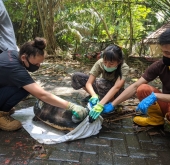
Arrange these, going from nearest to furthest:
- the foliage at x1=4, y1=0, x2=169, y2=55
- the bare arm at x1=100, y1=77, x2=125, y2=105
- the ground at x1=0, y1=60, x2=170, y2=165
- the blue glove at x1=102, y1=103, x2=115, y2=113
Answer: the ground at x1=0, y1=60, x2=170, y2=165 → the blue glove at x1=102, y1=103, x2=115, y2=113 → the bare arm at x1=100, y1=77, x2=125, y2=105 → the foliage at x1=4, y1=0, x2=169, y2=55

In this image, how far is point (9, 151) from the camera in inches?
72.1

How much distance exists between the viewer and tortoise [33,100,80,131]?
216 cm

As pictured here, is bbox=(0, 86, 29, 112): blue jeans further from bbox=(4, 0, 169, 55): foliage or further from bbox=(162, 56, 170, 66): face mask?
bbox=(4, 0, 169, 55): foliage

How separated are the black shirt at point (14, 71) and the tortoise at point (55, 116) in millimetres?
437

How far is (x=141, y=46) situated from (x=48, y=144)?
17.0 ft

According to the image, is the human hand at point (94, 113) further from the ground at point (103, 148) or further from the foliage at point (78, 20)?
the foliage at point (78, 20)

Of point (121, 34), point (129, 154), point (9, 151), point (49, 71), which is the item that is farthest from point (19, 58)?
point (121, 34)

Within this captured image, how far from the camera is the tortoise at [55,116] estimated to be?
216 cm

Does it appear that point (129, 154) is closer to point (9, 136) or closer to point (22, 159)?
point (22, 159)

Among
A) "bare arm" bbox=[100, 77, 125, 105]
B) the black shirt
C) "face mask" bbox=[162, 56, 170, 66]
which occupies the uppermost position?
the black shirt

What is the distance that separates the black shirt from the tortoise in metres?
0.44

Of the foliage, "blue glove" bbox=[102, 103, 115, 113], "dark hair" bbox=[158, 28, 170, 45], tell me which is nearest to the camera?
"dark hair" bbox=[158, 28, 170, 45]

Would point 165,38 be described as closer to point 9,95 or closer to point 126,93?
point 126,93

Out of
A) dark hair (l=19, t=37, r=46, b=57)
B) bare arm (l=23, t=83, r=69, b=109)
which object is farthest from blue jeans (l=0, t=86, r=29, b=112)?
dark hair (l=19, t=37, r=46, b=57)
